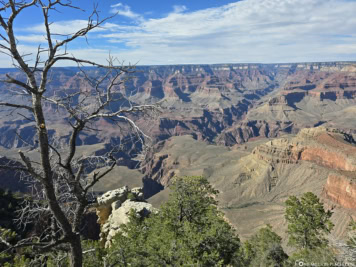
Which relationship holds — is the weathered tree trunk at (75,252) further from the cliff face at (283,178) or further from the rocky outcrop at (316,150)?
the rocky outcrop at (316,150)

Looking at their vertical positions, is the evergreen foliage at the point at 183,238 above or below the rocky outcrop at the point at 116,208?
above

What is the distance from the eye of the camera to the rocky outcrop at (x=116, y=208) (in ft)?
113

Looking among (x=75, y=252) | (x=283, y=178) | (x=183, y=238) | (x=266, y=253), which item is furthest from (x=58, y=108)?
(x=283, y=178)

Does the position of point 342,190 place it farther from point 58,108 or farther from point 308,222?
point 58,108

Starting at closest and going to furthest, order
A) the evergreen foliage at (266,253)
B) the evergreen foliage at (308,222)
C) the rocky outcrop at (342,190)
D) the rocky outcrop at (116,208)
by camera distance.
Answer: the evergreen foliage at (266,253) → the evergreen foliage at (308,222) → the rocky outcrop at (116,208) → the rocky outcrop at (342,190)

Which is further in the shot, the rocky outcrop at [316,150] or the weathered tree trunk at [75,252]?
the rocky outcrop at [316,150]

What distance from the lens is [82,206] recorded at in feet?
25.2

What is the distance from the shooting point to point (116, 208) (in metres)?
39.8

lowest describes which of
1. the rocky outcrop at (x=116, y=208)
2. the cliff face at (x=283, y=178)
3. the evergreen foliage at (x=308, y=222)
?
the cliff face at (x=283, y=178)

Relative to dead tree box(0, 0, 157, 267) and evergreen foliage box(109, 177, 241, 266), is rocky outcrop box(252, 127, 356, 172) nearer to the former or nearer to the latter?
evergreen foliage box(109, 177, 241, 266)

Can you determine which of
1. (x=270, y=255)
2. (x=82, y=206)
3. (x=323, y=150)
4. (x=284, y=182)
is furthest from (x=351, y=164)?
(x=82, y=206)

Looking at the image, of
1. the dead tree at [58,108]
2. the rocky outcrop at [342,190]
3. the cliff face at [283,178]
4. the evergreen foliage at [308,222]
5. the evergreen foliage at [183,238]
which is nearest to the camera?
the dead tree at [58,108]

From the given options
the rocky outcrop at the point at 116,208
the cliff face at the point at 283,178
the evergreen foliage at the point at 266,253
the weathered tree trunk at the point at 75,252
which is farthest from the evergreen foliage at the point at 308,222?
the cliff face at the point at 283,178

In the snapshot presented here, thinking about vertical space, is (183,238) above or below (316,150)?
above
